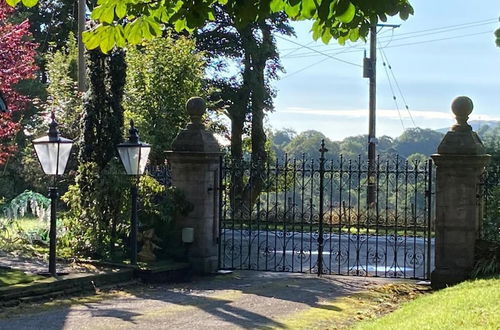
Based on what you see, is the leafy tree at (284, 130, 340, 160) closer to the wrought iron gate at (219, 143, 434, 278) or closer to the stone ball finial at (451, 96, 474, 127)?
the wrought iron gate at (219, 143, 434, 278)

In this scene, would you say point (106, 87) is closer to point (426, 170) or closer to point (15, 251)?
point (15, 251)

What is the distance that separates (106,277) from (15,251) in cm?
301

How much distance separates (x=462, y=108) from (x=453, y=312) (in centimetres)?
414

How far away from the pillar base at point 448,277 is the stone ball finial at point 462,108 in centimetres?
234

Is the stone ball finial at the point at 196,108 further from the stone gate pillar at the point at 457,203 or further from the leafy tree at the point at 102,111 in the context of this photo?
the stone gate pillar at the point at 457,203

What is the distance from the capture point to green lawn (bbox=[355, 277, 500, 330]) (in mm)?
6668

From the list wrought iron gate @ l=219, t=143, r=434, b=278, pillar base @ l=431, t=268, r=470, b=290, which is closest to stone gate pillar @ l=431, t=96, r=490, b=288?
pillar base @ l=431, t=268, r=470, b=290

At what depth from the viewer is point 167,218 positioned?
1108cm

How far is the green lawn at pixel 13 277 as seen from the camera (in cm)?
871

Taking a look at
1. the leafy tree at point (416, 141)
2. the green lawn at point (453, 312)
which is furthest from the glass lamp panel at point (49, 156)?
the leafy tree at point (416, 141)

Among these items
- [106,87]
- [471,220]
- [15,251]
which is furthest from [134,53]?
[471,220]

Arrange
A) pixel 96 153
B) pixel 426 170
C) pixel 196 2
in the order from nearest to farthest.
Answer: pixel 196 2 → pixel 426 170 → pixel 96 153

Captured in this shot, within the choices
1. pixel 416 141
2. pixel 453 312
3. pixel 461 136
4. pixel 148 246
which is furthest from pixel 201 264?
pixel 416 141

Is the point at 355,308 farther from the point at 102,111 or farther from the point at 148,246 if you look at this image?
the point at 102,111
